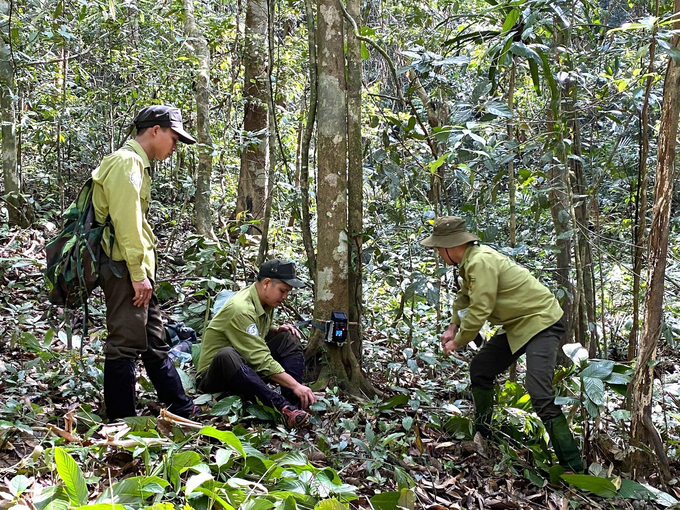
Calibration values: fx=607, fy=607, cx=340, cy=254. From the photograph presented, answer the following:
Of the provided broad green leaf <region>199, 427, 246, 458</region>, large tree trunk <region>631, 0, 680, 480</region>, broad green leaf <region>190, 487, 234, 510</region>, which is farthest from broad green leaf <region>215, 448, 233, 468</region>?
large tree trunk <region>631, 0, 680, 480</region>

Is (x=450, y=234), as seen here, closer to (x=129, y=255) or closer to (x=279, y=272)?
(x=279, y=272)

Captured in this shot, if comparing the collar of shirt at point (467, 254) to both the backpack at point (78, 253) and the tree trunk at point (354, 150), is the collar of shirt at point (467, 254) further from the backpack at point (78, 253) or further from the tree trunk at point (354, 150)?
the backpack at point (78, 253)

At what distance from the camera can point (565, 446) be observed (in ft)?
12.0

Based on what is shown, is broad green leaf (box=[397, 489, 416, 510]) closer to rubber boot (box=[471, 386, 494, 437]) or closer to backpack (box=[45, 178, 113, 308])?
rubber boot (box=[471, 386, 494, 437])

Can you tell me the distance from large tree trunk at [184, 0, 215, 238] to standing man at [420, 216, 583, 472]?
146 inches

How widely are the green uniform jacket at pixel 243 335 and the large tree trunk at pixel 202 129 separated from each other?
2.96 metres

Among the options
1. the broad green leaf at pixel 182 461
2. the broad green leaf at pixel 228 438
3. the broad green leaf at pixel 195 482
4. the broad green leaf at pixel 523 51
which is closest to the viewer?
the broad green leaf at pixel 195 482

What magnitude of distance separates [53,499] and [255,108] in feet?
21.8

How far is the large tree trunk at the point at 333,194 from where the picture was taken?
4.19m

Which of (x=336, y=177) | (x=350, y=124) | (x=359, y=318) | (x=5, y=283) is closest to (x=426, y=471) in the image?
(x=359, y=318)

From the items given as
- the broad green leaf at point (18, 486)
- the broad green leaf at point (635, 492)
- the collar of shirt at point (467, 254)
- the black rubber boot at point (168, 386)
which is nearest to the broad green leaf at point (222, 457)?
the broad green leaf at point (18, 486)

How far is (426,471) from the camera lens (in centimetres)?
349

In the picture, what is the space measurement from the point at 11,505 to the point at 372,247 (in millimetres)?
2791

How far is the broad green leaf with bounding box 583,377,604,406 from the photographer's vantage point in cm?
337
